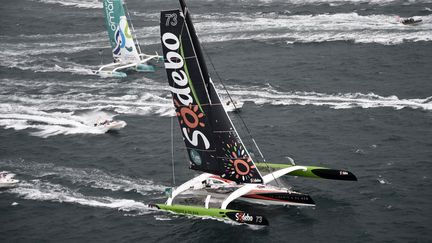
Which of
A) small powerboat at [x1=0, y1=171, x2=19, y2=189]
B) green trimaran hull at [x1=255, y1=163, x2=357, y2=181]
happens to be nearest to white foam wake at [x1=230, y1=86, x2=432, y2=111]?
green trimaran hull at [x1=255, y1=163, x2=357, y2=181]

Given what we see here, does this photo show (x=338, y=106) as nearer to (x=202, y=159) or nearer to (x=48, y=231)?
(x=202, y=159)

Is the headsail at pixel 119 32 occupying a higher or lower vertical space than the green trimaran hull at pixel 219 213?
higher

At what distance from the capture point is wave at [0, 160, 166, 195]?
194 ft

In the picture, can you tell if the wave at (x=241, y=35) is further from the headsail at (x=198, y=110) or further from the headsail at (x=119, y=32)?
the headsail at (x=198, y=110)

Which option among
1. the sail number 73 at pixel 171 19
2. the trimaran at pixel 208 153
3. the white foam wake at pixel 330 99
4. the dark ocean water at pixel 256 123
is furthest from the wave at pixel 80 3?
the sail number 73 at pixel 171 19

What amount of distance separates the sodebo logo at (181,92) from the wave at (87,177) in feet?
25.6

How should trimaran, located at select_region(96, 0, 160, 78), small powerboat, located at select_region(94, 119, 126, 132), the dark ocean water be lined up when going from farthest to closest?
trimaran, located at select_region(96, 0, 160, 78), small powerboat, located at select_region(94, 119, 126, 132), the dark ocean water

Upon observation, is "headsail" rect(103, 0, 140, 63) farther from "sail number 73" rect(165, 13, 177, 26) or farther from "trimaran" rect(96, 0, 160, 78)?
"sail number 73" rect(165, 13, 177, 26)

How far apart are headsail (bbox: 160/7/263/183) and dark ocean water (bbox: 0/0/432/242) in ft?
15.7

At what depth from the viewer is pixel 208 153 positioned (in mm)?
53562

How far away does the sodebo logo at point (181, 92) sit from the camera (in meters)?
49.2

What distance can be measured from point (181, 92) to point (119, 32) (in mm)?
57338

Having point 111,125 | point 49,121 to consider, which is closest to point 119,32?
point 49,121

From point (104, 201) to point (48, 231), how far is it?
6.01m
